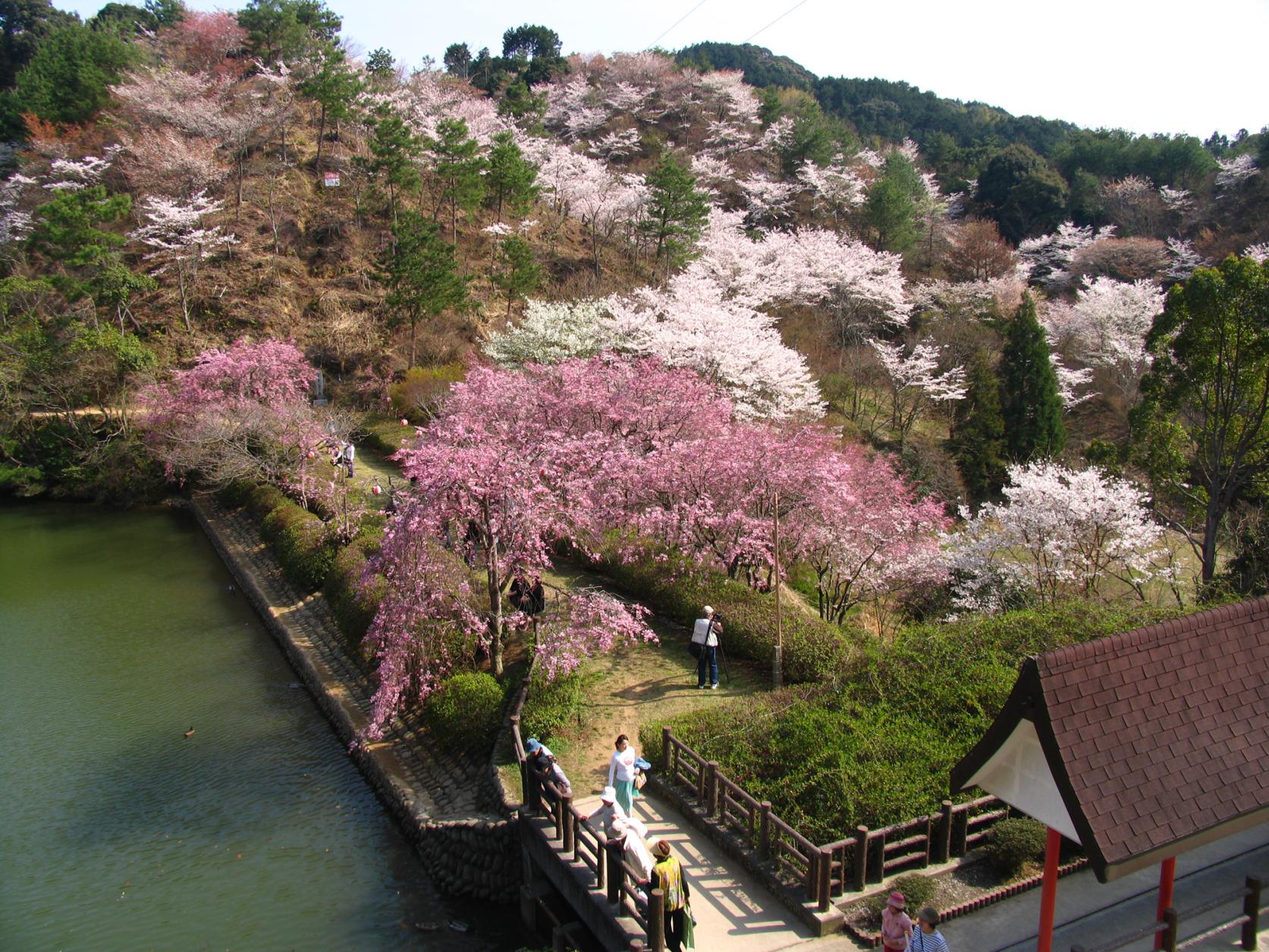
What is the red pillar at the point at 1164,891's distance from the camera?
22.7ft

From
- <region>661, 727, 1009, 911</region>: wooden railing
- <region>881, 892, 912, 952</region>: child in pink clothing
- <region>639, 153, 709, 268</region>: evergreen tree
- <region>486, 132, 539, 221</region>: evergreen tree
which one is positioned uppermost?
<region>486, 132, 539, 221</region>: evergreen tree

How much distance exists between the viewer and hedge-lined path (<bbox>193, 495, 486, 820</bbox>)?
11.5 meters

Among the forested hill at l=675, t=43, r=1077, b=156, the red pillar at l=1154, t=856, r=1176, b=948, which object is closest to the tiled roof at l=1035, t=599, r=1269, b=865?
the red pillar at l=1154, t=856, r=1176, b=948

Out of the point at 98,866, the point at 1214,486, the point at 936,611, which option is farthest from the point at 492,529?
the point at 1214,486

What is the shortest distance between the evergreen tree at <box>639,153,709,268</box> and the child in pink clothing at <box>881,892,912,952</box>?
28716 millimetres

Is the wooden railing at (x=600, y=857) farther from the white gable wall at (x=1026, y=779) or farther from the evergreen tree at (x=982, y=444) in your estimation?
the evergreen tree at (x=982, y=444)

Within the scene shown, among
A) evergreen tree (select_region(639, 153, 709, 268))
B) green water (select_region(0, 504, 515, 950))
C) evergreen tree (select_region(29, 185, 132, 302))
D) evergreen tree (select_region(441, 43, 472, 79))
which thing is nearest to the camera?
green water (select_region(0, 504, 515, 950))

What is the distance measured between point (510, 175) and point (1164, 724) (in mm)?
33149

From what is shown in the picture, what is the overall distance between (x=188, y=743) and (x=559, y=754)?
6925 mm

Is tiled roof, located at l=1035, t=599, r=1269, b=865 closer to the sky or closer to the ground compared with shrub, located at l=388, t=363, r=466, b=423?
closer to the ground

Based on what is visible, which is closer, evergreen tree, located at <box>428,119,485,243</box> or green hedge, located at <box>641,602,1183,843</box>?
green hedge, located at <box>641,602,1183,843</box>

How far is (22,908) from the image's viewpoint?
404 inches

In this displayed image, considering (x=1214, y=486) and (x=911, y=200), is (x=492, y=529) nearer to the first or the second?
(x=1214, y=486)

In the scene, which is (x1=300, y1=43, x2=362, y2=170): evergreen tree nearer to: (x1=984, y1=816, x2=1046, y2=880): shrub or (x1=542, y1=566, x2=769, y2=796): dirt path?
(x1=542, y1=566, x2=769, y2=796): dirt path
